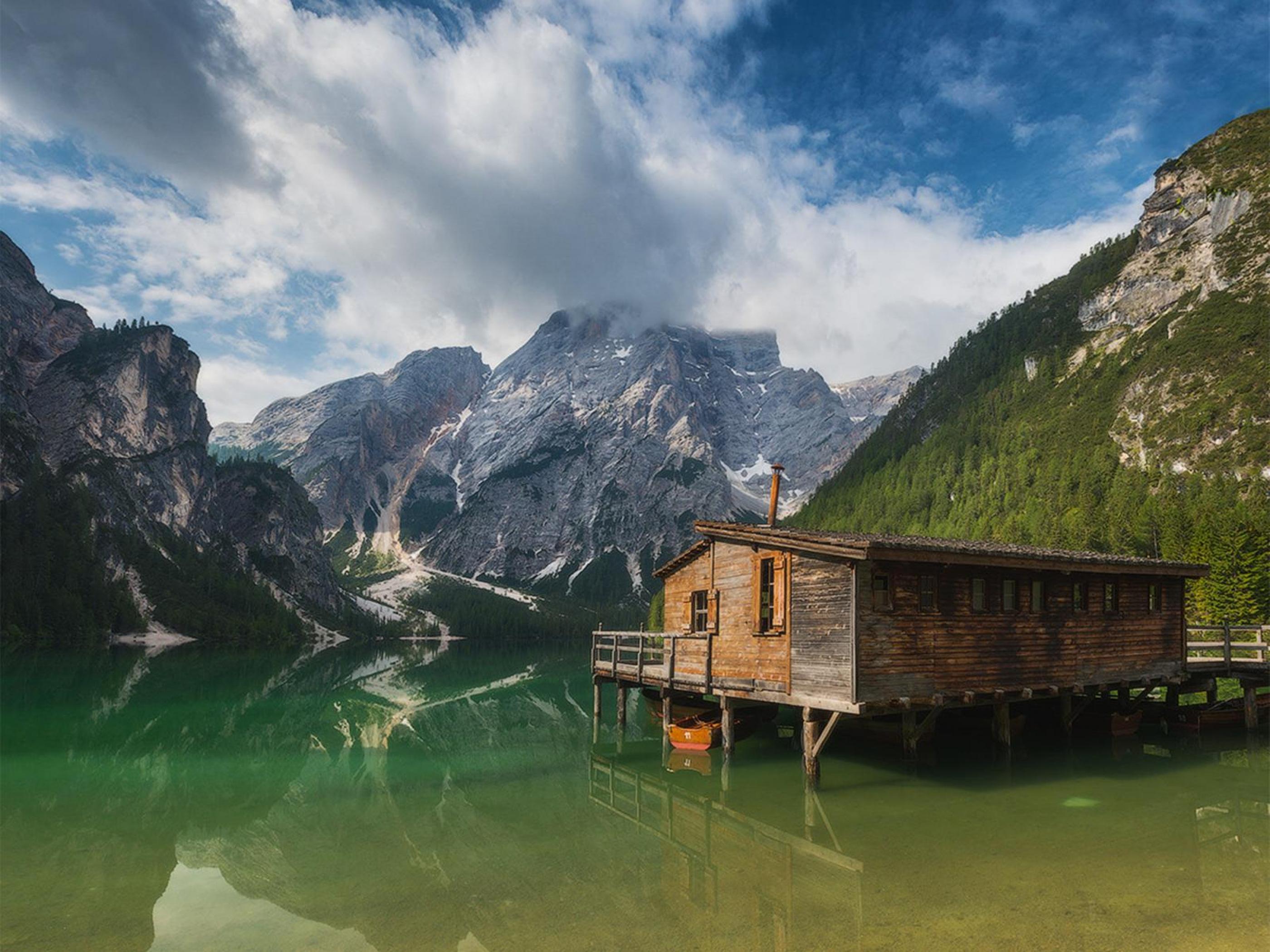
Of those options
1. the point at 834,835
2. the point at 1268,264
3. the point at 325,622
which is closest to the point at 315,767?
the point at 834,835

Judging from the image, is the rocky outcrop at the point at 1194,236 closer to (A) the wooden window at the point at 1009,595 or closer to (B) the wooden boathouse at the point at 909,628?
(B) the wooden boathouse at the point at 909,628

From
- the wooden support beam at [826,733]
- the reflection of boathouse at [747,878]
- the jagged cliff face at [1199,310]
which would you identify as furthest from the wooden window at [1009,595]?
the jagged cliff face at [1199,310]

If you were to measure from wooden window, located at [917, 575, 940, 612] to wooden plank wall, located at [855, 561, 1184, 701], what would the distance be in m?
0.13

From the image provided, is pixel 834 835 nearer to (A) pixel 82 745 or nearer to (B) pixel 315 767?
(B) pixel 315 767

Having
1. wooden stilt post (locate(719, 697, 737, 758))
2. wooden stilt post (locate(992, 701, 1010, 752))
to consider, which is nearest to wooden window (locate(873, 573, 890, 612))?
wooden stilt post (locate(992, 701, 1010, 752))

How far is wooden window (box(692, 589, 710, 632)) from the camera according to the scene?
102ft

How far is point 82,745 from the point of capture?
31.7 metres

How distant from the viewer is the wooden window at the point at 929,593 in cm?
2373

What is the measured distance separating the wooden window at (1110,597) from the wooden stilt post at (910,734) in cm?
955

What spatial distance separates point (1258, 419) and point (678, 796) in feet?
416

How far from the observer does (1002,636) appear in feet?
83.9

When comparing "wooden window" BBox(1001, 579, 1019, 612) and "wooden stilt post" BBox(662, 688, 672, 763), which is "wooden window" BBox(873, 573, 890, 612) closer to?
"wooden window" BBox(1001, 579, 1019, 612)

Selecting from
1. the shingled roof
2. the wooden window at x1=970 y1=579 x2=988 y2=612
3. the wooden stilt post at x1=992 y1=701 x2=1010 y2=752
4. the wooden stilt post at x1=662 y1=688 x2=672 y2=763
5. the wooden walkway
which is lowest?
the wooden stilt post at x1=662 y1=688 x2=672 y2=763

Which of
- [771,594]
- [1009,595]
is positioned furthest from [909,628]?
[1009,595]
